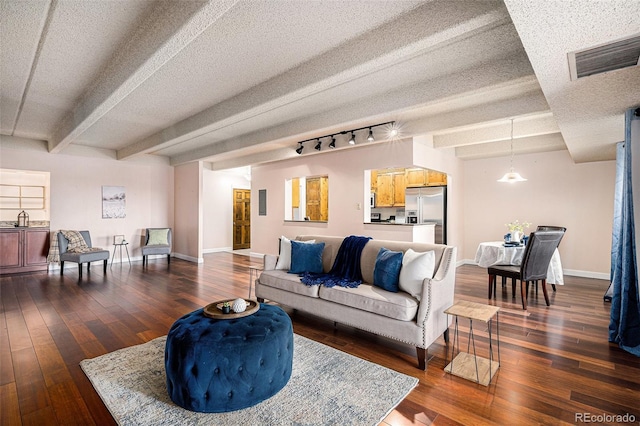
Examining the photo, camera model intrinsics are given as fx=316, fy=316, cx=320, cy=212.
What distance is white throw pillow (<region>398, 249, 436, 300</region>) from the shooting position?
2.78 meters

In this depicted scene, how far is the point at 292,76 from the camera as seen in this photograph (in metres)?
3.21

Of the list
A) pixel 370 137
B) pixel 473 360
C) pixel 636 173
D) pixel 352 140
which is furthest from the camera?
pixel 352 140

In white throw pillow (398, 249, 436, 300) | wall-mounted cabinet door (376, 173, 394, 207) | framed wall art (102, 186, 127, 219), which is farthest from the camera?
wall-mounted cabinet door (376, 173, 394, 207)

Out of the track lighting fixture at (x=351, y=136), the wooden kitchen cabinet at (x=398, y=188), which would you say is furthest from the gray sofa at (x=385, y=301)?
the wooden kitchen cabinet at (x=398, y=188)

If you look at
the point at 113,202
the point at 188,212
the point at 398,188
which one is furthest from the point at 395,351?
the point at 113,202

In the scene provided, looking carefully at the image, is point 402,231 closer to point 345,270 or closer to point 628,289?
point 345,270

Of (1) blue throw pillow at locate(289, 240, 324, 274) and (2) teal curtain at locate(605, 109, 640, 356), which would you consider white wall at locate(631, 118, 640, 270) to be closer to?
(2) teal curtain at locate(605, 109, 640, 356)

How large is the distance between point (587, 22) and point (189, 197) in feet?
25.8

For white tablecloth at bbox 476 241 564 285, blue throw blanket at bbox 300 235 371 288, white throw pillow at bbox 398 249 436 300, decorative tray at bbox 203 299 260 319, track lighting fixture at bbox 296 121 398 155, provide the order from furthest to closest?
track lighting fixture at bbox 296 121 398 155, white tablecloth at bbox 476 241 564 285, blue throw blanket at bbox 300 235 371 288, white throw pillow at bbox 398 249 436 300, decorative tray at bbox 203 299 260 319

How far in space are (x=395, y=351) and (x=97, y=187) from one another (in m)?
7.60

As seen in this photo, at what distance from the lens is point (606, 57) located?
82.7 inches

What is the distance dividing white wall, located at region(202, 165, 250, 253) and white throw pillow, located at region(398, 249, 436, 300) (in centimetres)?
736

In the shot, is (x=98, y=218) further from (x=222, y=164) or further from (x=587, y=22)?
(x=587, y=22)

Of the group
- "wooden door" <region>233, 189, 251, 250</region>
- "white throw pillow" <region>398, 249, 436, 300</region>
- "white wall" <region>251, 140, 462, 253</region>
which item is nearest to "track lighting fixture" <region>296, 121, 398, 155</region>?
"white wall" <region>251, 140, 462, 253</region>
